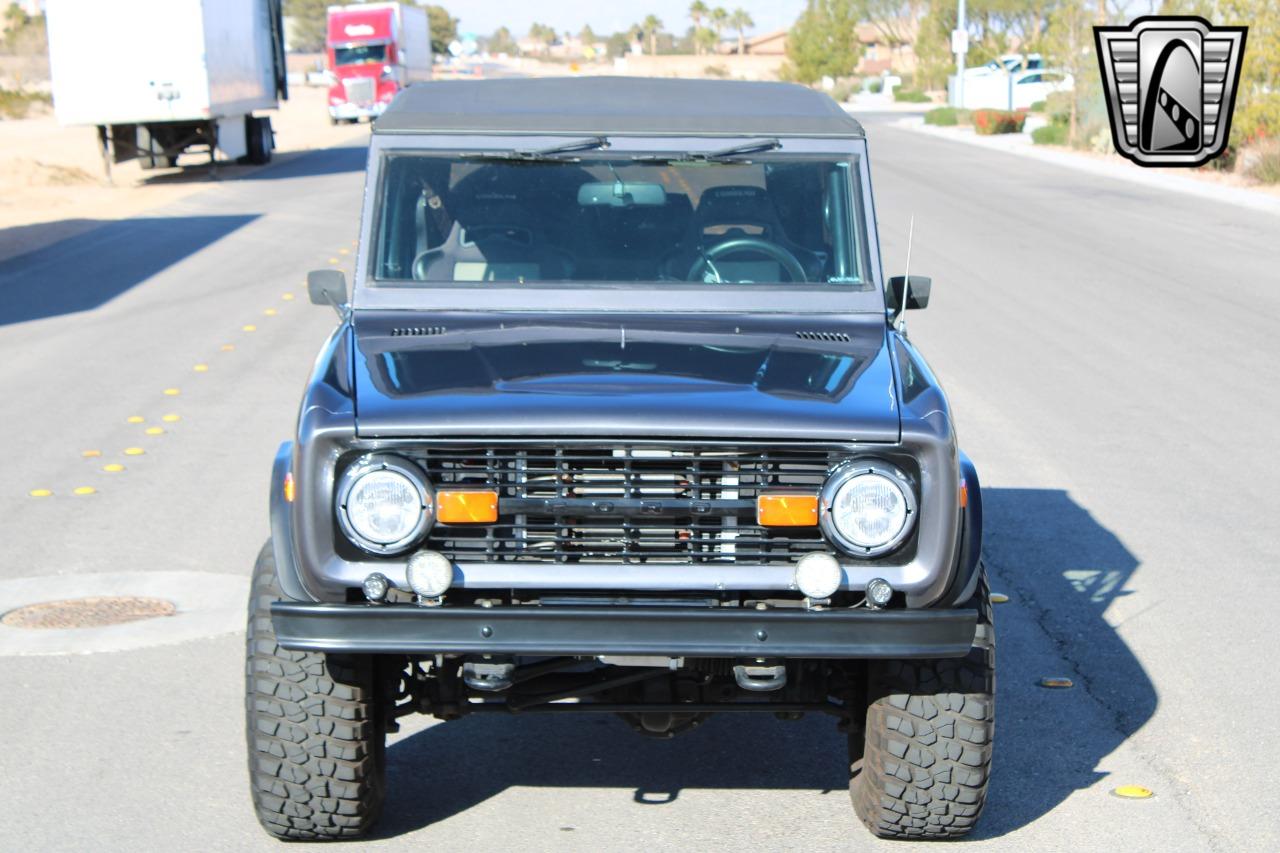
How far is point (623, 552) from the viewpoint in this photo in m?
4.26

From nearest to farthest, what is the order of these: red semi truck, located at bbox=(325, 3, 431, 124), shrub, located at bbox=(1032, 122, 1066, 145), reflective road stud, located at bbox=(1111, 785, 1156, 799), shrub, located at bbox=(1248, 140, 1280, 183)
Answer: reflective road stud, located at bbox=(1111, 785, 1156, 799)
shrub, located at bbox=(1248, 140, 1280, 183)
shrub, located at bbox=(1032, 122, 1066, 145)
red semi truck, located at bbox=(325, 3, 431, 124)

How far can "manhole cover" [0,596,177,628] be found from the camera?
6.73m

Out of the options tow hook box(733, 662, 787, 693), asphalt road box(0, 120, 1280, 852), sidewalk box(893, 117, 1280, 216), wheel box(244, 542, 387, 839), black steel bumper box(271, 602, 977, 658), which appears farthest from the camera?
sidewalk box(893, 117, 1280, 216)

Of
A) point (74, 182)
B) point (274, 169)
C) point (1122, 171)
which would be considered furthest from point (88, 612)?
point (1122, 171)

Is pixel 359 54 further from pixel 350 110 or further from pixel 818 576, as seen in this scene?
pixel 818 576

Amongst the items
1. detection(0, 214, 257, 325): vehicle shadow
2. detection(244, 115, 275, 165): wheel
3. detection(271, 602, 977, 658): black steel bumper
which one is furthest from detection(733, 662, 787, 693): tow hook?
detection(244, 115, 275, 165): wheel

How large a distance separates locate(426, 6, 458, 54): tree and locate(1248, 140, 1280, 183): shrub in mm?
106697

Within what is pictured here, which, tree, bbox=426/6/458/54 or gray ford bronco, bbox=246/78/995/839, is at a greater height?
gray ford bronco, bbox=246/78/995/839

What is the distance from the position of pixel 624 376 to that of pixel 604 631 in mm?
783

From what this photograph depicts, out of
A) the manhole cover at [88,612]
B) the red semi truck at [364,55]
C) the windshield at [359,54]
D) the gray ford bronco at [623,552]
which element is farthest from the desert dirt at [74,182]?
the gray ford bronco at [623,552]

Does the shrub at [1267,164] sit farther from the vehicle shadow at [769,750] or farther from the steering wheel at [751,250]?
the steering wheel at [751,250]

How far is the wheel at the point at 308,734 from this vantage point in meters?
4.43

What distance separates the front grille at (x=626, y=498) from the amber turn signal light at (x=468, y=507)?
35 mm

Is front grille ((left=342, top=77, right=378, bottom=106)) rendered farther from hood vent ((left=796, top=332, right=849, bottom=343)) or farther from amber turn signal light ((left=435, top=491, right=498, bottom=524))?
amber turn signal light ((left=435, top=491, right=498, bottom=524))
